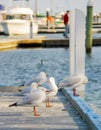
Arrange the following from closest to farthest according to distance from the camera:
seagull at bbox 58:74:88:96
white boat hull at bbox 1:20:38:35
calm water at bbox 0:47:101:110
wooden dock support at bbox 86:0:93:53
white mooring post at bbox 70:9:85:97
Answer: seagull at bbox 58:74:88:96 < white mooring post at bbox 70:9:85:97 < calm water at bbox 0:47:101:110 < wooden dock support at bbox 86:0:93:53 < white boat hull at bbox 1:20:38:35

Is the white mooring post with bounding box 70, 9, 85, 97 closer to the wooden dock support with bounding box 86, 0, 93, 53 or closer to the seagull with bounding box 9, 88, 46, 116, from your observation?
the seagull with bounding box 9, 88, 46, 116

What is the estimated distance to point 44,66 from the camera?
26.2 m

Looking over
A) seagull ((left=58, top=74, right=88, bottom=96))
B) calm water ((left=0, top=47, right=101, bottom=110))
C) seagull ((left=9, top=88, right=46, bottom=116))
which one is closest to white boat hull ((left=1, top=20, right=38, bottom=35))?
calm water ((left=0, top=47, right=101, bottom=110))

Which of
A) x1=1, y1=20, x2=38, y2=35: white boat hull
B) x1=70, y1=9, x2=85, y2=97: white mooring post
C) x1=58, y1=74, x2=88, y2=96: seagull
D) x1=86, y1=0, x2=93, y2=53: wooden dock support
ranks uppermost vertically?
x1=70, y1=9, x2=85, y2=97: white mooring post

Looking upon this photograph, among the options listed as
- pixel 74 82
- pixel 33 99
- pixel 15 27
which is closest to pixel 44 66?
pixel 74 82

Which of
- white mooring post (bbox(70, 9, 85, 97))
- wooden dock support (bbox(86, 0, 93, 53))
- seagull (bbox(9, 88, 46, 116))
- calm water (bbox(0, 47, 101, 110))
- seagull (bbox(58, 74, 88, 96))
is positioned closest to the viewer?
seagull (bbox(9, 88, 46, 116))

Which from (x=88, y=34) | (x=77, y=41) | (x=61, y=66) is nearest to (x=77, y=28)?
(x=77, y=41)

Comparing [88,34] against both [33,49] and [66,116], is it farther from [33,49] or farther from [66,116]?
[66,116]

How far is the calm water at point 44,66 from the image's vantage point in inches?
758

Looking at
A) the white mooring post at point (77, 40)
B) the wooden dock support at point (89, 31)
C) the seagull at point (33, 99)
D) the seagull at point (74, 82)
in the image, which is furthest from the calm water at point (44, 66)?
the seagull at point (33, 99)

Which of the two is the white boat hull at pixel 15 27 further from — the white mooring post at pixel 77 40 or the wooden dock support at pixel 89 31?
the white mooring post at pixel 77 40

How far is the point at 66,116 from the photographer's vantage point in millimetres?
10406

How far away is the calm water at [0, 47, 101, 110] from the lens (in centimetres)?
1924

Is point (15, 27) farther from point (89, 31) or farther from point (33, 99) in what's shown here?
point (33, 99)
